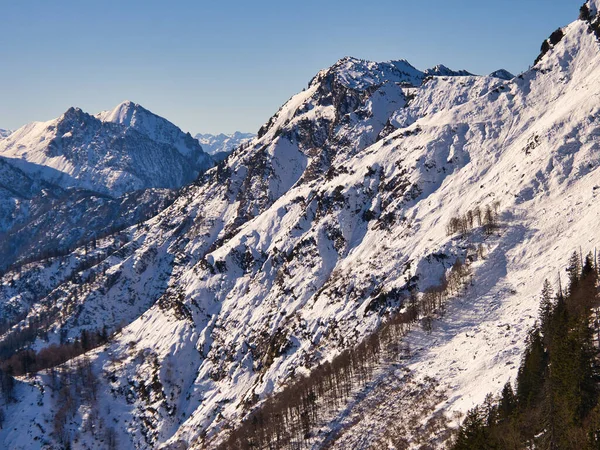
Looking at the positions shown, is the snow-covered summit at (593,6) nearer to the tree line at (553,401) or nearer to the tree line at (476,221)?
the tree line at (476,221)

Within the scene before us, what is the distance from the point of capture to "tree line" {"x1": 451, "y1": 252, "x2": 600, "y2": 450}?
5319 centimetres

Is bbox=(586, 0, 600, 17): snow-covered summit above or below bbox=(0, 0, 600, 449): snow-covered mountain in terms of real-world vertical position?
above

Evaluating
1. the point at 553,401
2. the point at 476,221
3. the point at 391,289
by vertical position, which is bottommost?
the point at 553,401

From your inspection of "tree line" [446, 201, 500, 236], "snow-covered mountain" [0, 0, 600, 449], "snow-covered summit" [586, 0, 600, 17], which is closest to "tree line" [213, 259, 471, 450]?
"snow-covered mountain" [0, 0, 600, 449]

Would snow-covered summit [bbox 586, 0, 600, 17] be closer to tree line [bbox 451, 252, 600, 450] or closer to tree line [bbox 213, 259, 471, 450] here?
tree line [bbox 213, 259, 471, 450]

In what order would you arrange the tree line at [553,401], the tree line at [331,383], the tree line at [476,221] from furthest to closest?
the tree line at [476,221], the tree line at [331,383], the tree line at [553,401]

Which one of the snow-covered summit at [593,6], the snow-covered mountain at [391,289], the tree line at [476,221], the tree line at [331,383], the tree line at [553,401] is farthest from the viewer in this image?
the snow-covered summit at [593,6]

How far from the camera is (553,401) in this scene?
55.7 meters

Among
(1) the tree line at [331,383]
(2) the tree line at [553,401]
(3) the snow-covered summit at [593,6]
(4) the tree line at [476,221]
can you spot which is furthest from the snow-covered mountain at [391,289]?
(2) the tree line at [553,401]

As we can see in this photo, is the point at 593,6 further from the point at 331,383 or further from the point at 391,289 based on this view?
the point at 331,383

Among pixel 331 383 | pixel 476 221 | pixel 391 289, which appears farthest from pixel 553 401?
pixel 476 221

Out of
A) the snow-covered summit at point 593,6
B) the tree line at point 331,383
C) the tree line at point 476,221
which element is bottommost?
the tree line at point 331,383

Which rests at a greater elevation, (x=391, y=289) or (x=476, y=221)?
(x=476, y=221)

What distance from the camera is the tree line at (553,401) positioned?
5319 centimetres
